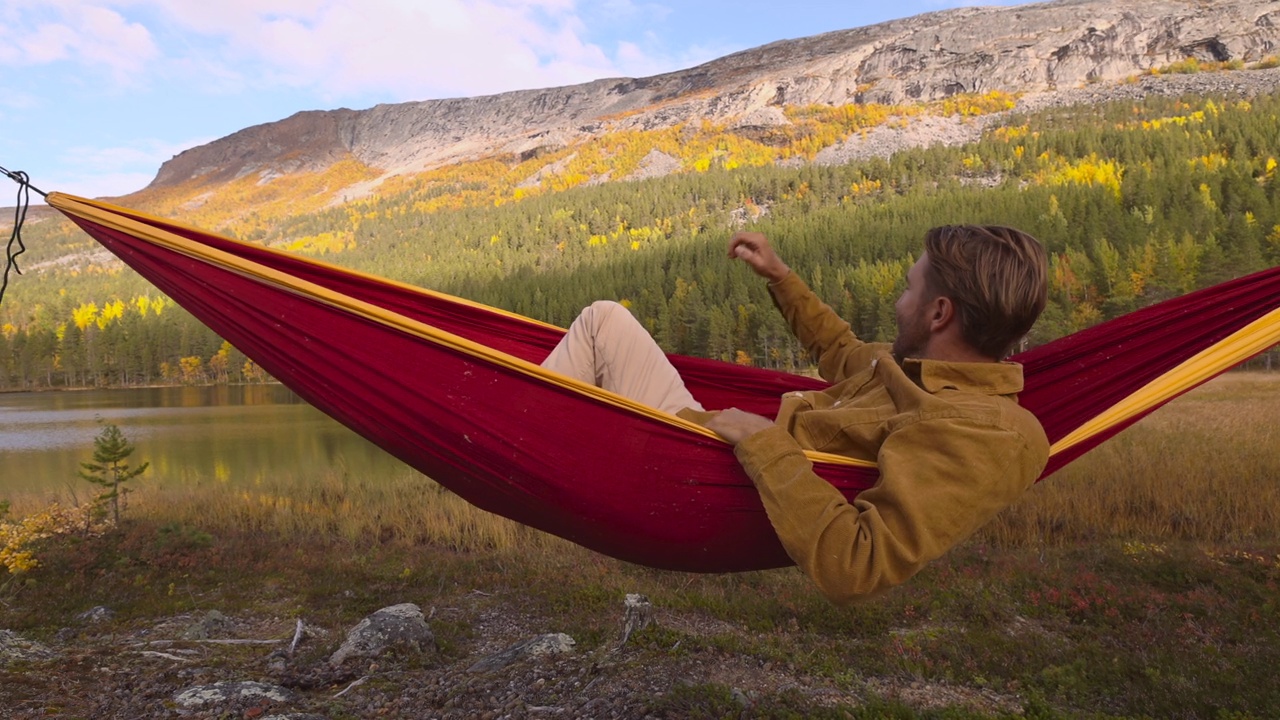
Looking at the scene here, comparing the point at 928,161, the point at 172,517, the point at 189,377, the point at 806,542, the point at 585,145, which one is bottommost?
the point at 189,377

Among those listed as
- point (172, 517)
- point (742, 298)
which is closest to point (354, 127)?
point (742, 298)

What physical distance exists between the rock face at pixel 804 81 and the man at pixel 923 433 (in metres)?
100

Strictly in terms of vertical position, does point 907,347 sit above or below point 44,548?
above

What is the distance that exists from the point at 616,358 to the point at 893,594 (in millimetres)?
2384

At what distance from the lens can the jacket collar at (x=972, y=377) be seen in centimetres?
118

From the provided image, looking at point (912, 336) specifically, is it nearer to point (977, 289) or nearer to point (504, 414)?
point (977, 289)

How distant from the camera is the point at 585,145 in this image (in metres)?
107

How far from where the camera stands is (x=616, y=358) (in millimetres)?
1676

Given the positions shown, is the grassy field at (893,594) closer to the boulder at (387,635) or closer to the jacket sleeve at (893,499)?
the boulder at (387,635)

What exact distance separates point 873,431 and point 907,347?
0.17 m

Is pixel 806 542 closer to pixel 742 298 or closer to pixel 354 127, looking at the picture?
pixel 742 298

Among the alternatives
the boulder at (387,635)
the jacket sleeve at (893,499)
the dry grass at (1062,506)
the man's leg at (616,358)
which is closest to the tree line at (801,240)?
the dry grass at (1062,506)

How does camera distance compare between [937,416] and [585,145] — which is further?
[585,145]

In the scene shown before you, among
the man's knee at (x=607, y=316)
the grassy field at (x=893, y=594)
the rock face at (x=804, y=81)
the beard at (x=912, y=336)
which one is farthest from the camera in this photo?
the rock face at (x=804, y=81)
